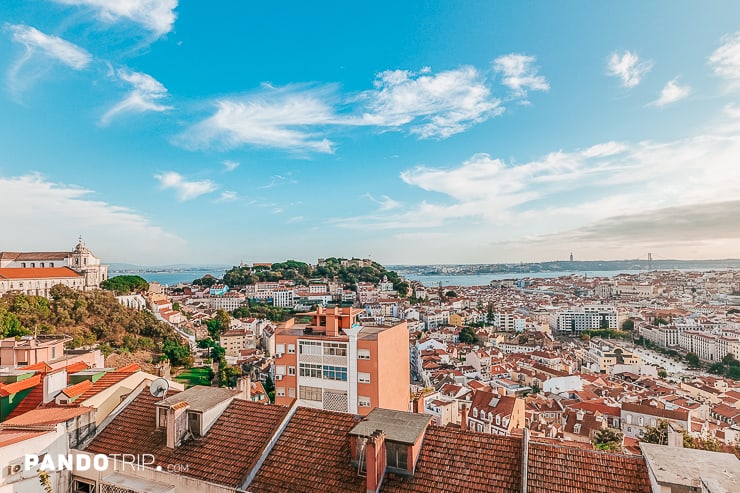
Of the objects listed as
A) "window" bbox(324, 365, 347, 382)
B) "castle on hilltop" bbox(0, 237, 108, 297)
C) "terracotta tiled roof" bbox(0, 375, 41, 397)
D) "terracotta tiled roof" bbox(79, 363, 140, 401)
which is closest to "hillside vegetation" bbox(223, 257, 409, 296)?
"castle on hilltop" bbox(0, 237, 108, 297)

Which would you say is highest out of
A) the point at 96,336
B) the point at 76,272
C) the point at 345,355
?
the point at 76,272

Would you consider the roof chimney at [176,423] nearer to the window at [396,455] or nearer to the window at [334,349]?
the window at [396,455]

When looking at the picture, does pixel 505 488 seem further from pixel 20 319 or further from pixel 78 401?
pixel 20 319

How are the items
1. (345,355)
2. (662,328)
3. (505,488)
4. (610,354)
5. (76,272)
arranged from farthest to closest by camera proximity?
1. (662,328)
2. (610,354)
3. (76,272)
4. (345,355)
5. (505,488)

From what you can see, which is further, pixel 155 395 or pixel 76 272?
pixel 76 272

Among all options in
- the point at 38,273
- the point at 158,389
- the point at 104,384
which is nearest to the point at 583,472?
the point at 158,389

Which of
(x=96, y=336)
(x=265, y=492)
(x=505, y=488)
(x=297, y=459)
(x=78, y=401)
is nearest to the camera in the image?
(x=505, y=488)

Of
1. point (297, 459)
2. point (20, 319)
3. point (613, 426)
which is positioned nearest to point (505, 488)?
point (297, 459)
